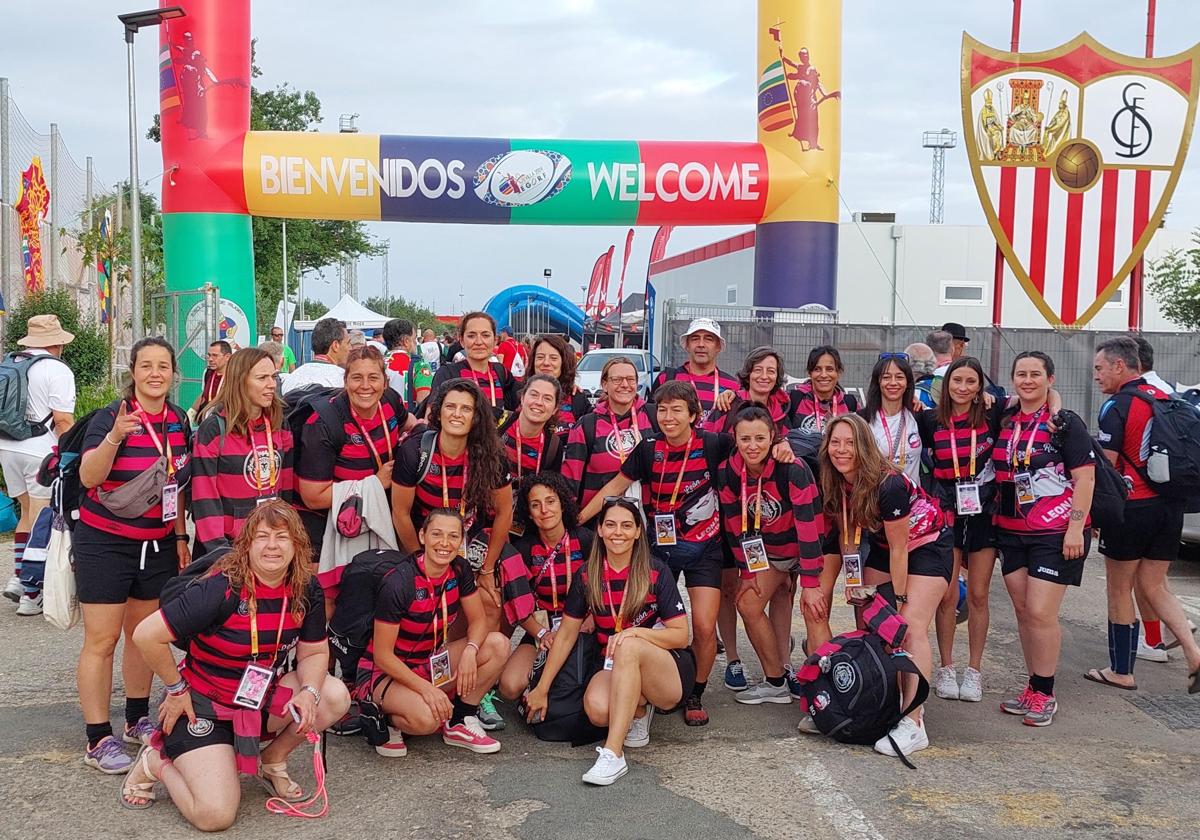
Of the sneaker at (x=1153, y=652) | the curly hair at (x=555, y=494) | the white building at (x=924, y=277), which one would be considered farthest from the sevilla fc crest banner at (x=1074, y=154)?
the white building at (x=924, y=277)

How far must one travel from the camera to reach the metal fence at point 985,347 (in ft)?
40.4

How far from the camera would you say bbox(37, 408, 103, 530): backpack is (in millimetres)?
4090

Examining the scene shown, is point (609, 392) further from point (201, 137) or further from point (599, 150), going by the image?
point (201, 137)

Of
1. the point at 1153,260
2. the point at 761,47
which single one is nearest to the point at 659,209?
the point at 761,47

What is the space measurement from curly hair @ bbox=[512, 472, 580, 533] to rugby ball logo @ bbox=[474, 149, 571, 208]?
849 cm

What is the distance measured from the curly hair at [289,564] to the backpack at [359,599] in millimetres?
575

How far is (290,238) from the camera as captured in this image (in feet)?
104

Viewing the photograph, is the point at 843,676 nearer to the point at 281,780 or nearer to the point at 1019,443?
the point at 1019,443

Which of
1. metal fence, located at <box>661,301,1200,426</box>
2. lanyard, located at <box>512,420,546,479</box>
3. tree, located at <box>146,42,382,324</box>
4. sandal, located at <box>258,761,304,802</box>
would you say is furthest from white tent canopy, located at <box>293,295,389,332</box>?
sandal, located at <box>258,761,304,802</box>

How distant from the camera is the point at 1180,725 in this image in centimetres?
476

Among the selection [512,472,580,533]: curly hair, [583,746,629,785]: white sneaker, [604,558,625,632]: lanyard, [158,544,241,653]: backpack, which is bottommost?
[583,746,629,785]: white sneaker

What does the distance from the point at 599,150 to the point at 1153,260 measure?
66.9 feet

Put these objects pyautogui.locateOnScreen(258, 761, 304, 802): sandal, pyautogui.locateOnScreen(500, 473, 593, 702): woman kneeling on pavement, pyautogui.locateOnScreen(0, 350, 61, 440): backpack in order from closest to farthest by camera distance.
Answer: pyautogui.locateOnScreen(258, 761, 304, 802): sandal
pyautogui.locateOnScreen(500, 473, 593, 702): woman kneeling on pavement
pyautogui.locateOnScreen(0, 350, 61, 440): backpack

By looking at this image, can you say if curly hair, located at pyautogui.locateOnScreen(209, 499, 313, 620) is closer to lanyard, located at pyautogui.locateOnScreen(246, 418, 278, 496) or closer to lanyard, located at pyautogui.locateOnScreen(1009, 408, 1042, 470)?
lanyard, located at pyautogui.locateOnScreen(246, 418, 278, 496)
